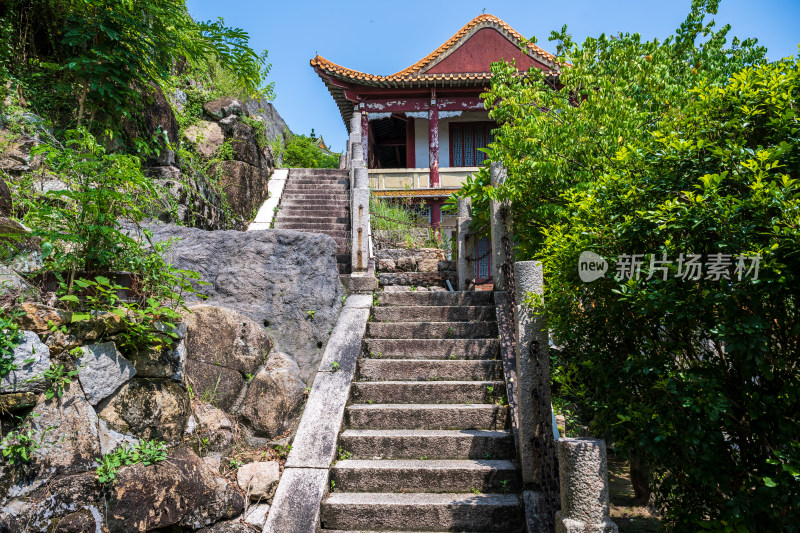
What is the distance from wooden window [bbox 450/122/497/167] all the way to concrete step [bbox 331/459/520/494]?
14.3 meters

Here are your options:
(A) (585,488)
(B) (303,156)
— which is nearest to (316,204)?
(A) (585,488)

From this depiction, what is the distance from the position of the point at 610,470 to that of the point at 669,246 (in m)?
4.52

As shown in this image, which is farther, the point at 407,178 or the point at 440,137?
the point at 440,137

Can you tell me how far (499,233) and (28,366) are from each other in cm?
492

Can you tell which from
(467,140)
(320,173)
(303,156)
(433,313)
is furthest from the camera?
(303,156)

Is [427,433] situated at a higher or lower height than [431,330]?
lower

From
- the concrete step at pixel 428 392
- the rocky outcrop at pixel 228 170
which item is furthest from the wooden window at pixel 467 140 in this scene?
the concrete step at pixel 428 392

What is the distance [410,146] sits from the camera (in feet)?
56.6

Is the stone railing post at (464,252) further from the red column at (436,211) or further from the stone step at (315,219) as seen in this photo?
the red column at (436,211)

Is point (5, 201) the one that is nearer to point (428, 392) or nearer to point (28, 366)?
point (28, 366)

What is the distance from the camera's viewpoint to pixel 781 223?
7.24 feet

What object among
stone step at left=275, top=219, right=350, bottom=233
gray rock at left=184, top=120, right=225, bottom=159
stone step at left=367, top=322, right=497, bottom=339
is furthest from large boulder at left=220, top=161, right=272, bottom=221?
stone step at left=367, top=322, right=497, bottom=339

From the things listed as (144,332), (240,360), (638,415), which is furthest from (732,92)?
(240,360)

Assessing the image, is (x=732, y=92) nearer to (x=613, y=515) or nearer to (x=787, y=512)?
(x=787, y=512)
